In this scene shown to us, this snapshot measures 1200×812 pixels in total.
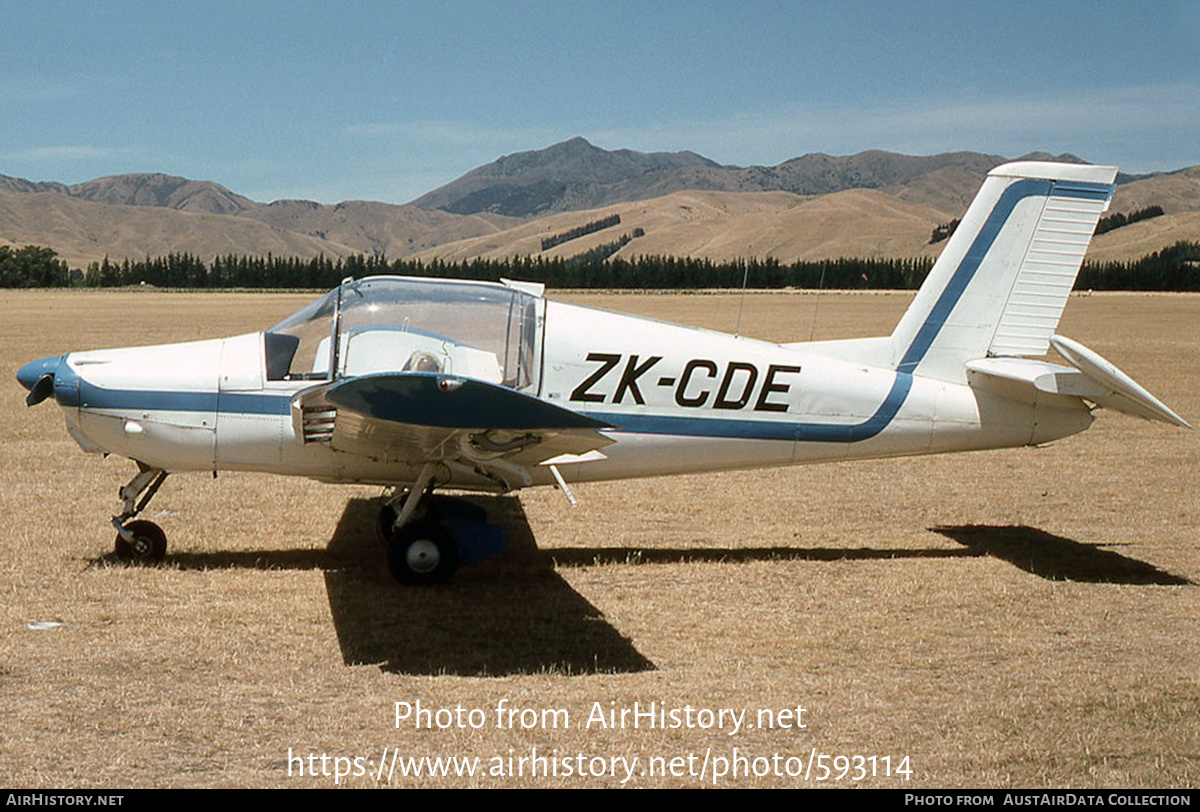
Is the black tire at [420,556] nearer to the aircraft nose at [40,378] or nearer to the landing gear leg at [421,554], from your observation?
the landing gear leg at [421,554]

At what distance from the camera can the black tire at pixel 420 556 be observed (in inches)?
324

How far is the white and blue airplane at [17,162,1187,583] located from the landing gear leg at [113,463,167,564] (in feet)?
0.05

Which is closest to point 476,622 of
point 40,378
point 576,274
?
point 40,378

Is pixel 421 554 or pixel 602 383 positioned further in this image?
pixel 602 383

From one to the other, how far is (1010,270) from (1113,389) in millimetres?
1410

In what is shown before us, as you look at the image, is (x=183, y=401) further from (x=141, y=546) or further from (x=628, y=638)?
(x=628, y=638)

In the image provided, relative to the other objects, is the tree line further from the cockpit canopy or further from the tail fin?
the cockpit canopy

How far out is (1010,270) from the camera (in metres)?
9.29

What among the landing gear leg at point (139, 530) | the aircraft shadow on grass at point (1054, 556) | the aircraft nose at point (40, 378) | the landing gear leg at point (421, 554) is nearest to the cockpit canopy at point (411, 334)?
the landing gear leg at point (421, 554)

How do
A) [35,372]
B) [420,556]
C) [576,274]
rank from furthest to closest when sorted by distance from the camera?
[576,274] < [35,372] < [420,556]

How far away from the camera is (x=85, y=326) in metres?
43.4

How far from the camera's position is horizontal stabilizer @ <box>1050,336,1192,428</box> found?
8.11 metres

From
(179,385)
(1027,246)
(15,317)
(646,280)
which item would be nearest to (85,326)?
(15,317)
